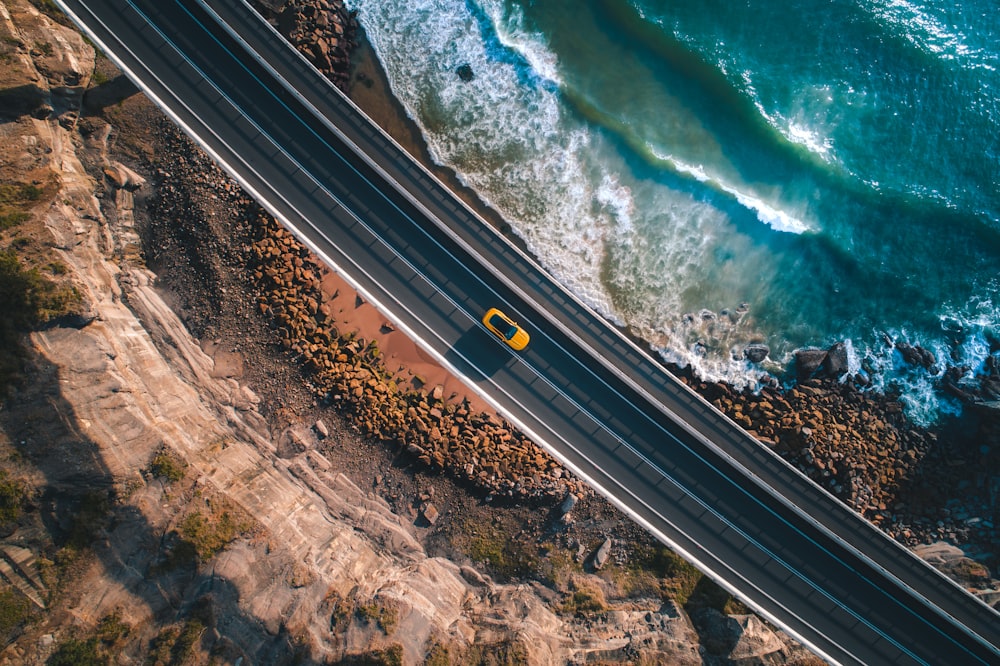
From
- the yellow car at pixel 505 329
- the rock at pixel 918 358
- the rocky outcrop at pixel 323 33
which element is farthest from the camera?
the rock at pixel 918 358

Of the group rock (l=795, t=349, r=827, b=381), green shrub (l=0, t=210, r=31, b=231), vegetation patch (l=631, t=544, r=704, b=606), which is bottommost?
vegetation patch (l=631, t=544, r=704, b=606)

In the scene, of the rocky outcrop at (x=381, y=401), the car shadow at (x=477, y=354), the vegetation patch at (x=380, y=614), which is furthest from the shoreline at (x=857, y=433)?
the vegetation patch at (x=380, y=614)

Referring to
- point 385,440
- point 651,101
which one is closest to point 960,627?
point 385,440

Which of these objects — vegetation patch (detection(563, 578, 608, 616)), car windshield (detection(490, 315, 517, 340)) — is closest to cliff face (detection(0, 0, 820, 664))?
vegetation patch (detection(563, 578, 608, 616))

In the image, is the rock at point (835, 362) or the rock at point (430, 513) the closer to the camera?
the rock at point (430, 513)

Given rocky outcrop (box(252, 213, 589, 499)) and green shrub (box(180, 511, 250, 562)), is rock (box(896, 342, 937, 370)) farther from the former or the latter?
green shrub (box(180, 511, 250, 562))

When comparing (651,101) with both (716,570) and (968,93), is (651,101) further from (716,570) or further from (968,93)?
(716,570)

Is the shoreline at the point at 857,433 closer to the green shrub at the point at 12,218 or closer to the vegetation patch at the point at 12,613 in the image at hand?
the green shrub at the point at 12,218
